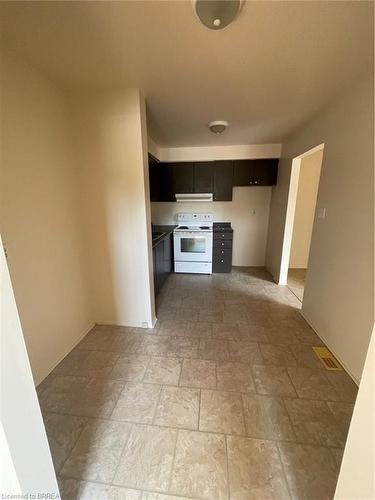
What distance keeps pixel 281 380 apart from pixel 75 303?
209cm

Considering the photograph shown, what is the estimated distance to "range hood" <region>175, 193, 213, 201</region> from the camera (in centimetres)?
412

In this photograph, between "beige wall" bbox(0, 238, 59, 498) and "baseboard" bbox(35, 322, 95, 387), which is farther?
"baseboard" bbox(35, 322, 95, 387)

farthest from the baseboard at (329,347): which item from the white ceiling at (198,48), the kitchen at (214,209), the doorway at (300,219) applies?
the white ceiling at (198,48)

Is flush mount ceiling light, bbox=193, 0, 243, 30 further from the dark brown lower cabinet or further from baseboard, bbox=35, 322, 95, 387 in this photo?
baseboard, bbox=35, 322, 95, 387

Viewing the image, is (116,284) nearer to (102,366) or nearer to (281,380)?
(102,366)

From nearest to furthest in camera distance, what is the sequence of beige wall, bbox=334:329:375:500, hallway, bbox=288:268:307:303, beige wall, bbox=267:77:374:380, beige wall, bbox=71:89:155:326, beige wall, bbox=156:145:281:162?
beige wall, bbox=334:329:375:500 < beige wall, bbox=267:77:374:380 < beige wall, bbox=71:89:155:326 < hallway, bbox=288:268:307:303 < beige wall, bbox=156:145:281:162

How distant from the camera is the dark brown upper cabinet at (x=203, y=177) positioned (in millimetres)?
3994

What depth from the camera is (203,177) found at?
159 inches

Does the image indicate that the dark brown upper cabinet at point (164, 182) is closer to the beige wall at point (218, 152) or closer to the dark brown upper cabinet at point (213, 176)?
the dark brown upper cabinet at point (213, 176)

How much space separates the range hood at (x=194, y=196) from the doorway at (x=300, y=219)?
4.92 feet

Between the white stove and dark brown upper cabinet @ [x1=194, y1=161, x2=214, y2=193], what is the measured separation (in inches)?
28.8

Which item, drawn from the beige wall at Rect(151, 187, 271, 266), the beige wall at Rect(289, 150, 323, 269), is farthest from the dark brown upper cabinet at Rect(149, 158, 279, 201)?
the beige wall at Rect(289, 150, 323, 269)

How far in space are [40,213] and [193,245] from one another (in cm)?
273

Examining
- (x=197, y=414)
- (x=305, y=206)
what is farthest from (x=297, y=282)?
(x=197, y=414)
